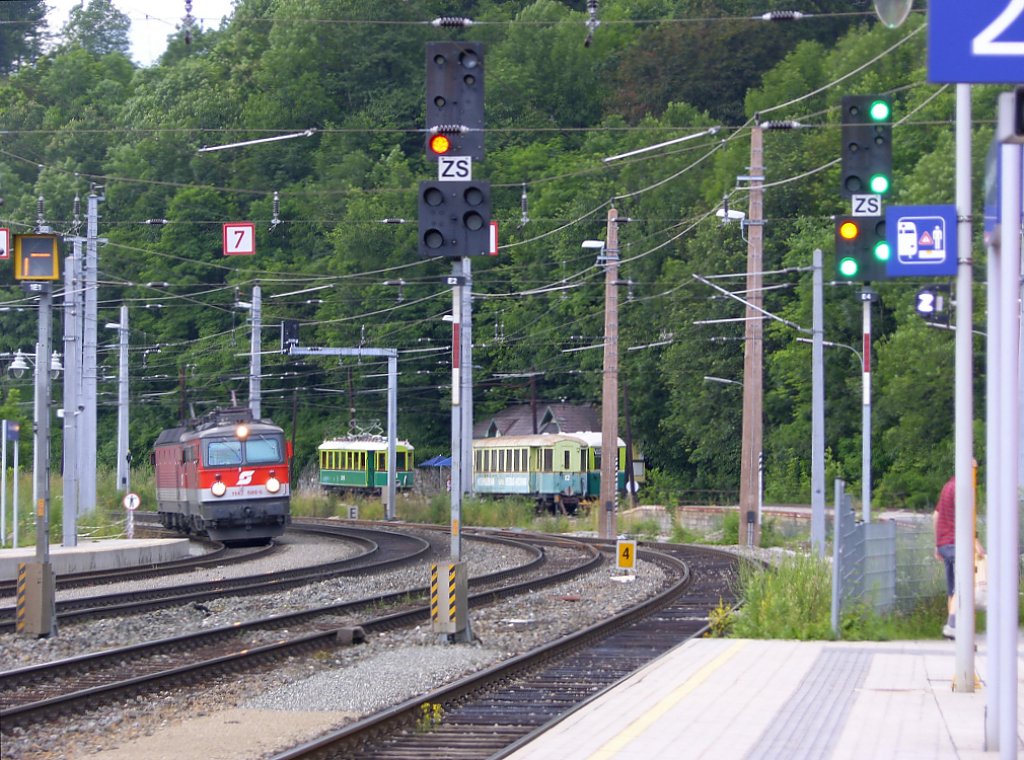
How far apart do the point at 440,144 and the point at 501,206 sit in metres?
62.6

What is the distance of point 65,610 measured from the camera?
21.4 metres

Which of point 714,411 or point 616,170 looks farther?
point 616,170

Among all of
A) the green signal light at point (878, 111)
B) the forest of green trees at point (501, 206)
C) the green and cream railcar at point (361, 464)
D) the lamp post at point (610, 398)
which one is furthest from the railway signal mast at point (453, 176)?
the green and cream railcar at point (361, 464)

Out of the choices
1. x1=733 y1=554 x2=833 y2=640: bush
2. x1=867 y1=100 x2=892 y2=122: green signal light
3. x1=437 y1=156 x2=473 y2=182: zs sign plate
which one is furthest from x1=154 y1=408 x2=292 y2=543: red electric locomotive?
x1=867 y1=100 x2=892 y2=122: green signal light

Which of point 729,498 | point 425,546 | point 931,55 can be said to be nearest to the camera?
point 931,55

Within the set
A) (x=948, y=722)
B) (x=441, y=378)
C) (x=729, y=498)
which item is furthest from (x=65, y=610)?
(x=441, y=378)

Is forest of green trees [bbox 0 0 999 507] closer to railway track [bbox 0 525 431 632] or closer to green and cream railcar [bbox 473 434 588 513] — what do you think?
green and cream railcar [bbox 473 434 588 513]

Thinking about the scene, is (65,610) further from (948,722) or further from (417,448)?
(417,448)

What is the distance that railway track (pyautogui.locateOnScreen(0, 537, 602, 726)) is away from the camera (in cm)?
1322

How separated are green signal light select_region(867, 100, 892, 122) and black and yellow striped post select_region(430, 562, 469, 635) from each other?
21.7 ft

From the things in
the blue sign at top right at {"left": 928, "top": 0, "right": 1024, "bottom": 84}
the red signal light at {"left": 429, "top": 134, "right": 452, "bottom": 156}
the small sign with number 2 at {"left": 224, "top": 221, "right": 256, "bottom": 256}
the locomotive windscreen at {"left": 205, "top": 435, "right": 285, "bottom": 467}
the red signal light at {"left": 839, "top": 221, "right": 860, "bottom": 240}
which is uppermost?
the small sign with number 2 at {"left": 224, "top": 221, "right": 256, "bottom": 256}

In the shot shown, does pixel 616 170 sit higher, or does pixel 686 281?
pixel 616 170

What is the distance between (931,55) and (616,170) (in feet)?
242

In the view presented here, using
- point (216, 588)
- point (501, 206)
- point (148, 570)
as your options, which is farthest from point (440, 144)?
point (501, 206)
